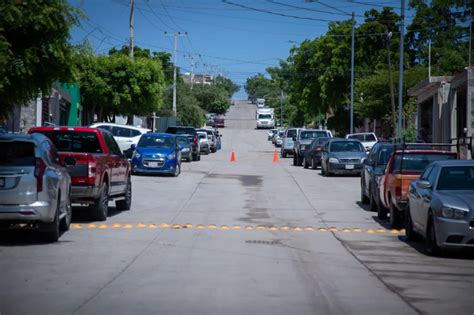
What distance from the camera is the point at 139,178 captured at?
106 feet

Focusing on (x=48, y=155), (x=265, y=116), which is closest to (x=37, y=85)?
(x=48, y=155)

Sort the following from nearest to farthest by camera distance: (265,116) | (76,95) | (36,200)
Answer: (36,200), (76,95), (265,116)

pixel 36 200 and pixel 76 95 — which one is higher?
pixel 76 95

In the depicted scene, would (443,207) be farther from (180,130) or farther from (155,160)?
(180,130)

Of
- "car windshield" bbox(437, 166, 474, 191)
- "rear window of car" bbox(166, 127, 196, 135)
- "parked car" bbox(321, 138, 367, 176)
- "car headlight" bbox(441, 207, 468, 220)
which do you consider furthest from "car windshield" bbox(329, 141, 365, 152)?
"car headlight" bbox(441, 207, 468, 220)

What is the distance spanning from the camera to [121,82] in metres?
52.8

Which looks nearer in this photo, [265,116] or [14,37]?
[14,37]

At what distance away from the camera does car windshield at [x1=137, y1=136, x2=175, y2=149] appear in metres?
34.4

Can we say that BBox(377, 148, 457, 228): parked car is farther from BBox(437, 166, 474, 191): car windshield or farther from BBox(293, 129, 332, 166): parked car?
BBox(293, 129, 332, 166): parked car

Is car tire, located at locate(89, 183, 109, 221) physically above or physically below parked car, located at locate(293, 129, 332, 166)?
below

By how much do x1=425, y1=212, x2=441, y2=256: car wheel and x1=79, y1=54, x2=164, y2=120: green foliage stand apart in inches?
1566

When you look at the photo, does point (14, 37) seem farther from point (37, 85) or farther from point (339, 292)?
point (339, 292)

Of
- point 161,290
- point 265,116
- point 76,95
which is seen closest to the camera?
point 161,290

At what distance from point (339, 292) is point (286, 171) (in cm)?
2944
